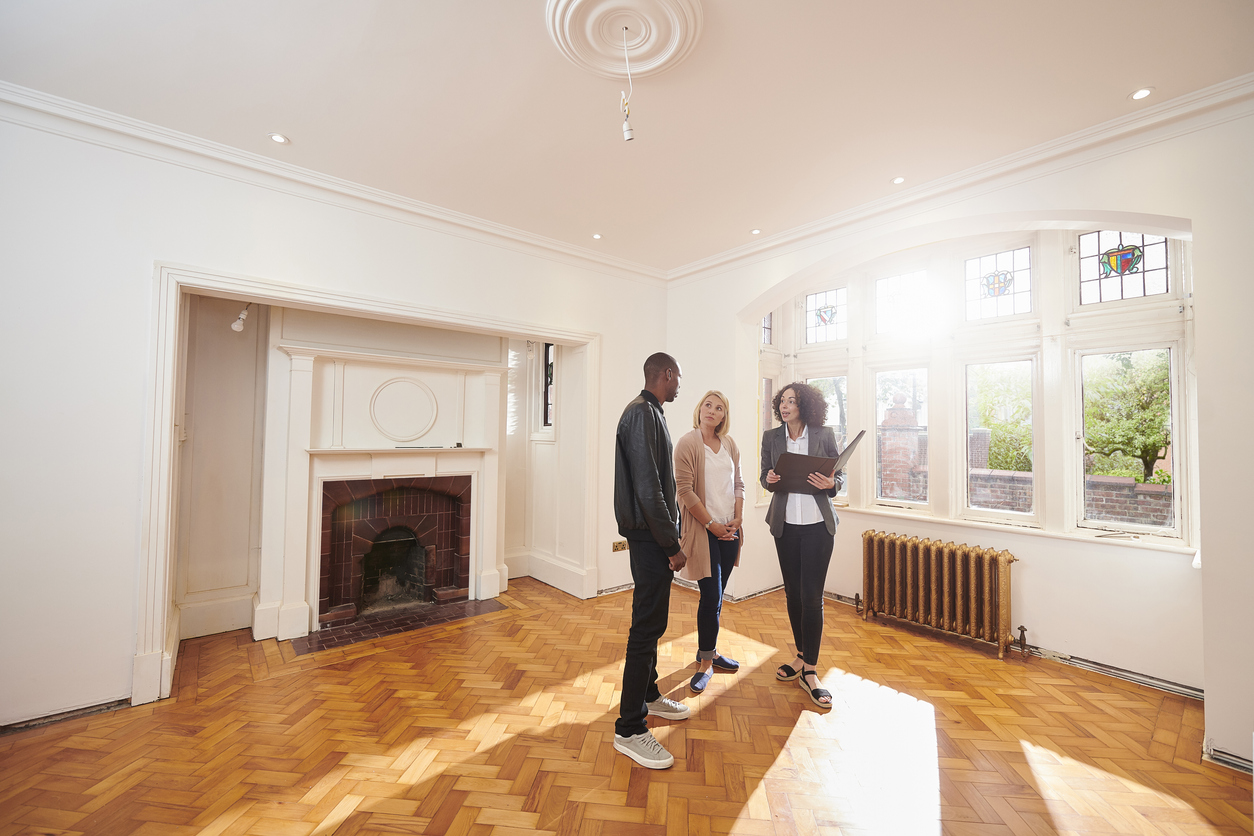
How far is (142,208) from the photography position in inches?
102

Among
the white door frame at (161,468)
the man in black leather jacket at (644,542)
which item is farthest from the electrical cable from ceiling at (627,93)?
the white door frame at (161,468)

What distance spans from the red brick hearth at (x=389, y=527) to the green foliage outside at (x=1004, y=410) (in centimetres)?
403

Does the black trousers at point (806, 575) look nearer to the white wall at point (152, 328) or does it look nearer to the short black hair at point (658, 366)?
the short black hair at point (658, 366)

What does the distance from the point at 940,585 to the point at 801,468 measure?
181cm

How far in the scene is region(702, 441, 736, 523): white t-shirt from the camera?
8.73 feet

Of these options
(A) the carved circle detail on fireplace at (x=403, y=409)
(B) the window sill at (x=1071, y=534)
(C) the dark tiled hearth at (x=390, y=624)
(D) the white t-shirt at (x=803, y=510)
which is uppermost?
(A) the carved circle detail on fireplace at (x=403, y=409)

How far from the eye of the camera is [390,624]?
11.9 ft

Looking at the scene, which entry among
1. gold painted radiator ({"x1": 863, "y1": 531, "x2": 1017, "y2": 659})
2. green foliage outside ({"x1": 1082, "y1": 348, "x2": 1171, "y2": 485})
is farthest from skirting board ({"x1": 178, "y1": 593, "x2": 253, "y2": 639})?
green foliage outside ({"x1": 1082, "y1": 348, "x2": 1171, "y2": 485})

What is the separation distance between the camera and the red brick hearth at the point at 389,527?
143 inches

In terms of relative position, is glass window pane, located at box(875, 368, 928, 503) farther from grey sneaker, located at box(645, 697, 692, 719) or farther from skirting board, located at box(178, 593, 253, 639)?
skirting board, located at box(178, 593, 253, 639)

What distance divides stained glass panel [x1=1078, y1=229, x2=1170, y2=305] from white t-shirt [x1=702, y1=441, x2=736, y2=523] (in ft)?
8.79

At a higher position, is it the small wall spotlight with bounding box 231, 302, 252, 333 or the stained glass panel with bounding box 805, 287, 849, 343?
the stained glass panel with bounding box 805, 287, 849, 343

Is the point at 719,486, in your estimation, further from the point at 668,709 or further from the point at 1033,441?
the point at 1033,441

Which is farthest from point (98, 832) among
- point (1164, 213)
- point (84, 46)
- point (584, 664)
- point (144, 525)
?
point (1164, 213)
